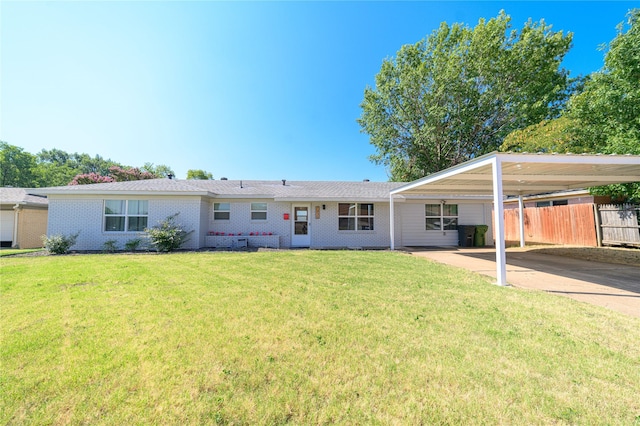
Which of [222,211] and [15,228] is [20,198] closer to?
[15,228]

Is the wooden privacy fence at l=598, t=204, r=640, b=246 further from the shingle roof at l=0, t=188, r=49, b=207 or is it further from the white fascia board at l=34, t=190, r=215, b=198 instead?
the shingle roof at l=0, t=188, r=49, b=207

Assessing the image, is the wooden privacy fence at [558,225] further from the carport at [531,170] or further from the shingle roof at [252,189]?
the shingle roof at [252,189]

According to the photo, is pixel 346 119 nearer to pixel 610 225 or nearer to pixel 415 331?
pixel 610 225

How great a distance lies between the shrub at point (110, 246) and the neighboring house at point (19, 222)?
202 inches

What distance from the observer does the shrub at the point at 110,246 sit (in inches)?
433

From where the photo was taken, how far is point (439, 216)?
13953 millimetres

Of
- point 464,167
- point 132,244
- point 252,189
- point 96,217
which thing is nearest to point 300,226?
point 252,189

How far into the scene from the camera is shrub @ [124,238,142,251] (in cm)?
1107

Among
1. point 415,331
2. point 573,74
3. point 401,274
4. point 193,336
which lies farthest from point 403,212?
point 573,74

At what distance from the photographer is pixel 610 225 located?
1240cm

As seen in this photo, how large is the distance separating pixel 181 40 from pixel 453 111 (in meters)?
18.4

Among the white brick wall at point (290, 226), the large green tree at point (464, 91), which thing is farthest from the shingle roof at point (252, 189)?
the large green tree at point (464, 91)

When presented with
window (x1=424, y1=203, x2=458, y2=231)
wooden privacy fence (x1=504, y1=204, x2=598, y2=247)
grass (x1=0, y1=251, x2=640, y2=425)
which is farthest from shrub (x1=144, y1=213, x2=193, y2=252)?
wooden privacy fence (x1=504, y1=204, x2=598, y2=247)

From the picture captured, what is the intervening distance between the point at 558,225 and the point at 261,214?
56.6 feet
